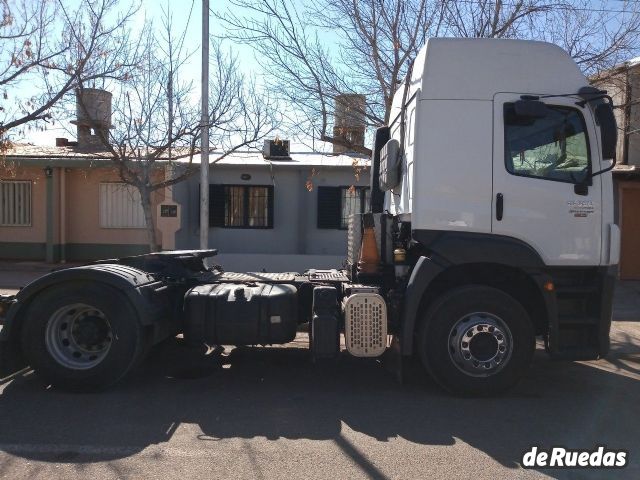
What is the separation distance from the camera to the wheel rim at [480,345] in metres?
5.73

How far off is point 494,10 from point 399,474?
27.9ft

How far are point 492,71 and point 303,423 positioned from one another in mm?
3897

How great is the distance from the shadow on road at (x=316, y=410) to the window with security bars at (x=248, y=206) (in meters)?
9.35

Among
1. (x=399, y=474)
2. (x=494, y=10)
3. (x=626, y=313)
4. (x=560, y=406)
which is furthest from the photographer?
(x=626, y=313)

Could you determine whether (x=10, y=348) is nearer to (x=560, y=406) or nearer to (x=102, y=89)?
(x=560, y=406)

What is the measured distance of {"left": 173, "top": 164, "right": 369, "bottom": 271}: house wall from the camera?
52.6 feet

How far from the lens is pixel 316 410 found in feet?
17.9

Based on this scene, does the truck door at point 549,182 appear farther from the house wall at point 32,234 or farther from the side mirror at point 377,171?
the house wall at point 32,234

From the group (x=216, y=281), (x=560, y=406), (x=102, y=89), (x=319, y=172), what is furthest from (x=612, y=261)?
(x=319, y=172)

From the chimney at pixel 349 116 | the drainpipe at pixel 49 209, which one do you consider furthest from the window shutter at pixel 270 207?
the drainpipe at pixel 49 209

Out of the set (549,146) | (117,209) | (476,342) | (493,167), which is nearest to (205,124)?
(493,167)

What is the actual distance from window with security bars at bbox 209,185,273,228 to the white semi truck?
1021 centimetres

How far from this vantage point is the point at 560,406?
5695mm

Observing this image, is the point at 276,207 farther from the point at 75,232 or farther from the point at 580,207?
the point at 580,207
